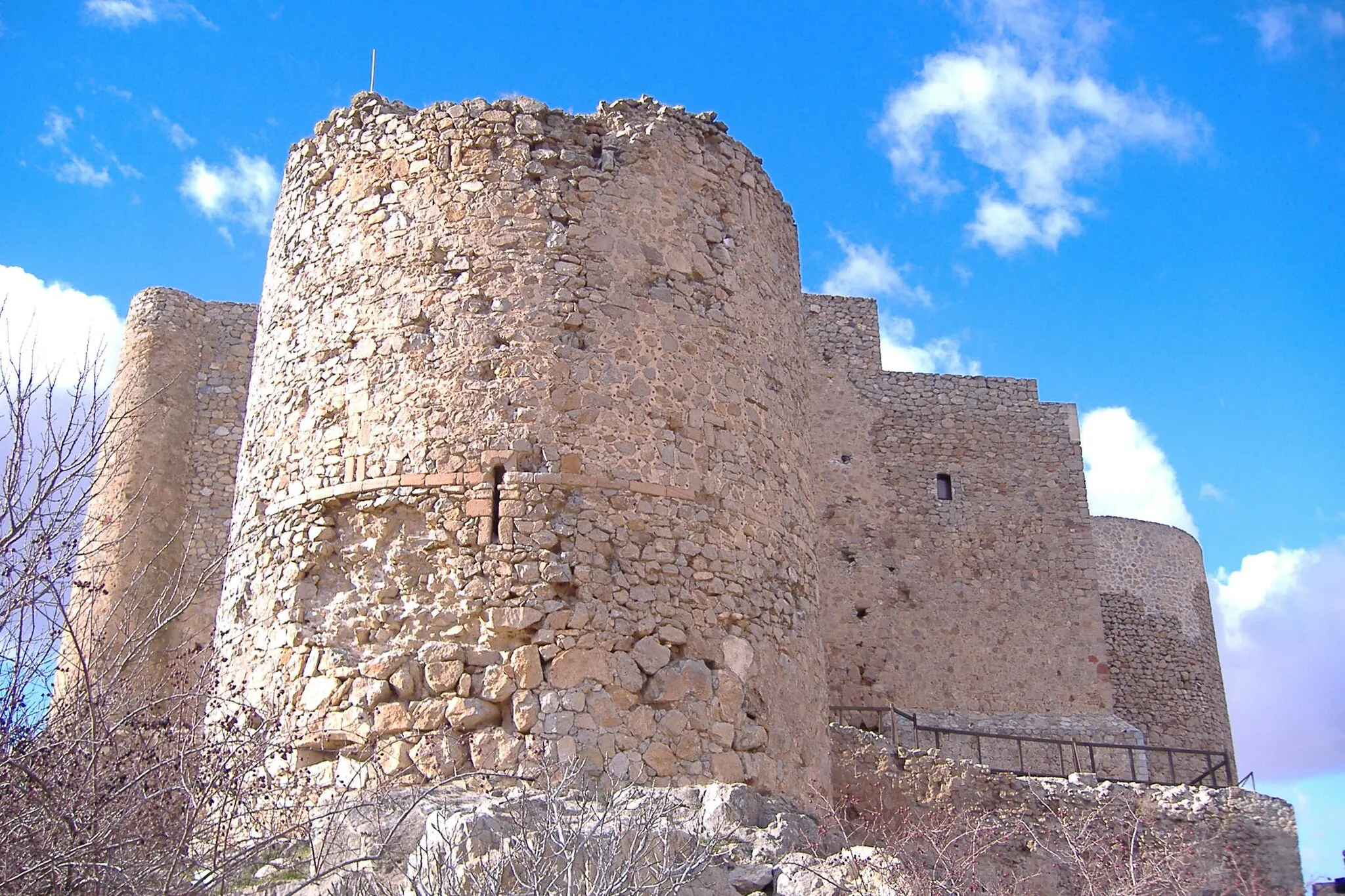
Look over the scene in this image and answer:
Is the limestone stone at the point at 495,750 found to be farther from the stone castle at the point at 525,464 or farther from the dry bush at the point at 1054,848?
the dry bush at the point at 1054,848

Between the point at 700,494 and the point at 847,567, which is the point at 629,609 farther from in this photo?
the point at 847,567

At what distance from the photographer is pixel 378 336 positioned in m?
7.86

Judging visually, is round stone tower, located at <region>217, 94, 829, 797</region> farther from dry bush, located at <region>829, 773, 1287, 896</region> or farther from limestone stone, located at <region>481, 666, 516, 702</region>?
dry bush, located at <region>829, 773, 1287, 896</region>

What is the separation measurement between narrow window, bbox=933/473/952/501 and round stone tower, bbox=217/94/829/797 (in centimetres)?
835

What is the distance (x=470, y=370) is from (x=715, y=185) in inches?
90.5

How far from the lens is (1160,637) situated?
1831cm

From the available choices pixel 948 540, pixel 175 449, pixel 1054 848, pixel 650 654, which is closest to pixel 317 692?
pixel 650 654

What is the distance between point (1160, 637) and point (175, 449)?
13.5 m

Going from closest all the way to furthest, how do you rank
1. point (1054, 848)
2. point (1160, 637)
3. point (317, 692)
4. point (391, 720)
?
point (391, 720)
point (317, 692)
point (1054, 848)
point (1160, 637)

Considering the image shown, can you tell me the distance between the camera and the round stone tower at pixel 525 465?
23.1ft

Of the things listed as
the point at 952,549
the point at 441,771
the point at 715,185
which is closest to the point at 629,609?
the point at 441,771

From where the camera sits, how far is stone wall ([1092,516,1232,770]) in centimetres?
1750

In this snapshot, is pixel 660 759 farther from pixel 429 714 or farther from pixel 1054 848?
pixel 1054 848

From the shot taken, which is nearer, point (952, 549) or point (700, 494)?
point (700, 494)
